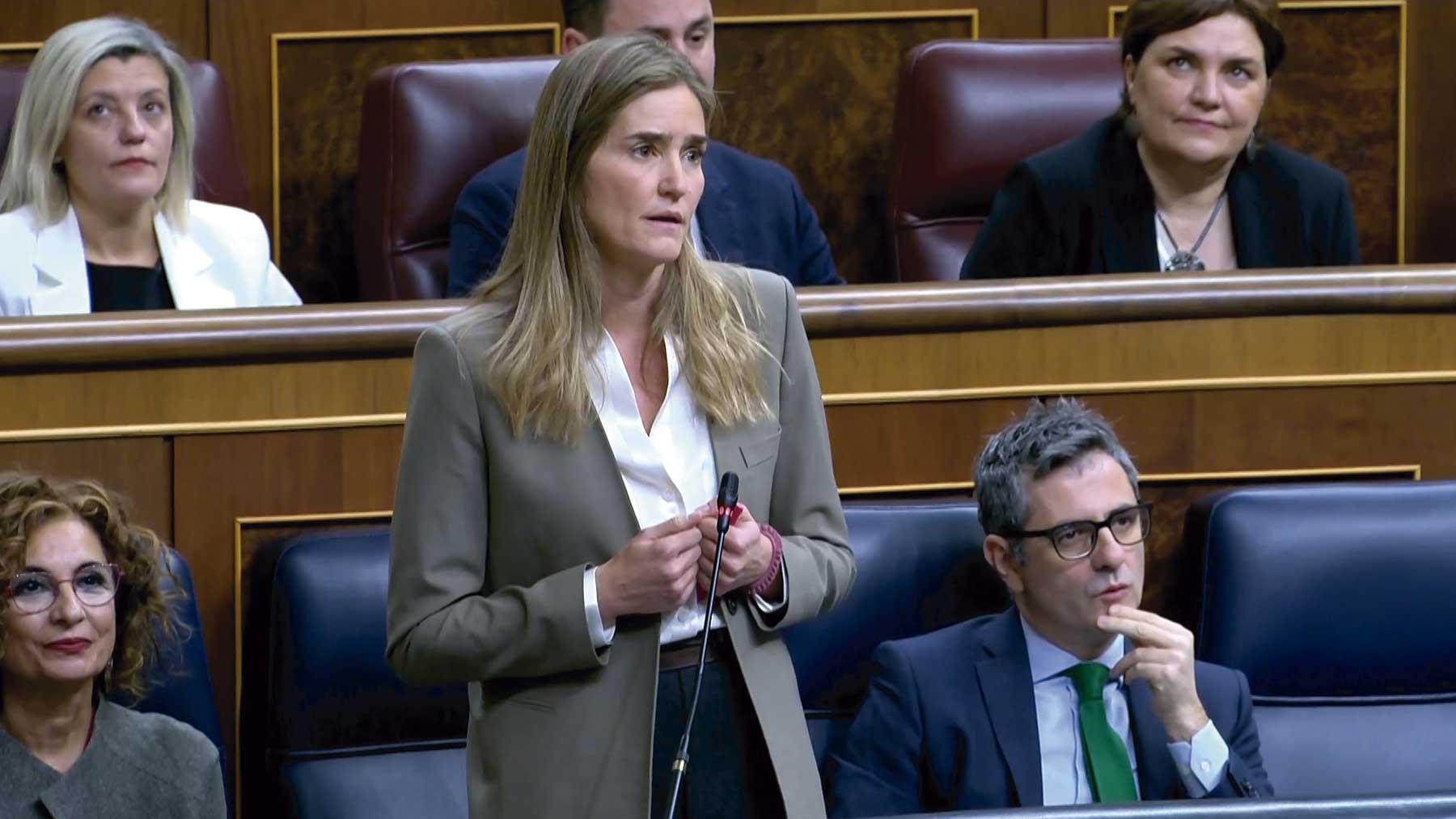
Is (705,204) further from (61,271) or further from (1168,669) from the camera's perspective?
(1168,669)

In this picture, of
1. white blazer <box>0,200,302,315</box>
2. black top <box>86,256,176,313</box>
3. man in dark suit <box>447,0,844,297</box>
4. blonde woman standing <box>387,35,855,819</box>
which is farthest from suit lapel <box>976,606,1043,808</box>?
black top <box>86,256,176,313</box>

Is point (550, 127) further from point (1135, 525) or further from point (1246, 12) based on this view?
point (1246, 12)

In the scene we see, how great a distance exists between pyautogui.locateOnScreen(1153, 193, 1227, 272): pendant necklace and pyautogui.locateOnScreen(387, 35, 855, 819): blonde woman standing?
2.29 feet

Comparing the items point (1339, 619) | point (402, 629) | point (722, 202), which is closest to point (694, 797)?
point (402, 629)

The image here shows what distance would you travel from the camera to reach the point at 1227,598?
1.48 metres

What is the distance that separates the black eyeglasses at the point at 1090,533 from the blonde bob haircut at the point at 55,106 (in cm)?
86

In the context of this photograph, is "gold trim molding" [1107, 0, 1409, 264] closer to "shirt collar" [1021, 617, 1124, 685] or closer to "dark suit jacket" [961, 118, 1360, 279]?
"dark suit jacket" [961, 118, 1360, 279]

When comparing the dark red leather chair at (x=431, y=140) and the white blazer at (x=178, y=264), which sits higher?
the dark red leather chair at (x=431, y=140)

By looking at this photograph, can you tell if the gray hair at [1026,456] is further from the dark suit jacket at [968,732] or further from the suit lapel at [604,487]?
the suit lapel at [604,487]

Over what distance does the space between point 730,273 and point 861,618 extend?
0.38 metres

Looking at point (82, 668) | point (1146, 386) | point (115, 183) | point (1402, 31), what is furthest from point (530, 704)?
point (1402, 31)

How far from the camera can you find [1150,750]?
1.35 meters

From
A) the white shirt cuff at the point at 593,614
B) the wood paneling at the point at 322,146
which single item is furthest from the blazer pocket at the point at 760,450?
the wood paneling at the point at 322,146

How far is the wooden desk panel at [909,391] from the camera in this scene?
141 cm
